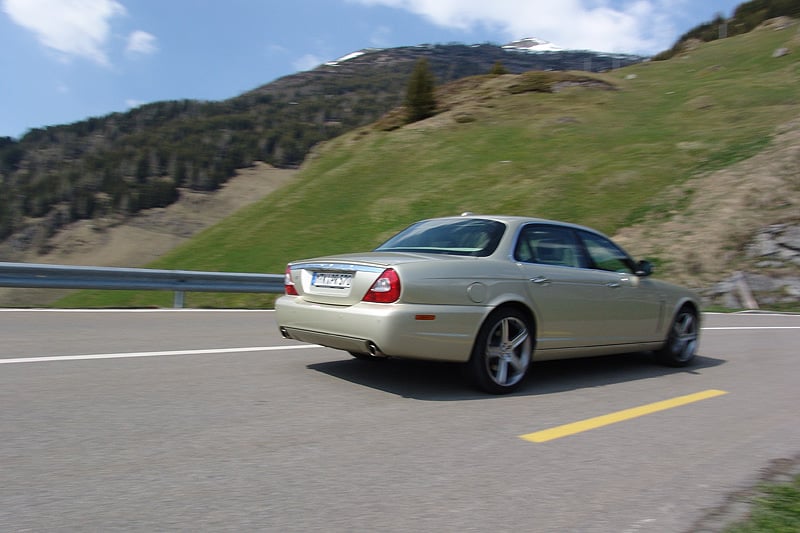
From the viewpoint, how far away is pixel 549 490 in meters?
3.51

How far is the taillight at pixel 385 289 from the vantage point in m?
5.15

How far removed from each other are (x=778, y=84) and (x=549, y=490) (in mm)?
43501

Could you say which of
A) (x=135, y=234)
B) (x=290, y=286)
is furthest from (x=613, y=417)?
(x=135, y=234)

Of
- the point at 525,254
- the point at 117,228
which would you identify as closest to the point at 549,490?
the point at 525,254

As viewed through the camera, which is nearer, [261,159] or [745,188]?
[745,188]

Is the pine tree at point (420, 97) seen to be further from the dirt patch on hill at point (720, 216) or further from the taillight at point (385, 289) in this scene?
the taillight at point (385, 289)

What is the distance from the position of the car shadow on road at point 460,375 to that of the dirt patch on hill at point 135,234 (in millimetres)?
89358

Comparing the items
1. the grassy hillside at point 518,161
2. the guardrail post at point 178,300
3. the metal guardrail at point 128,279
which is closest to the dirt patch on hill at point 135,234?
the grassy hillside at point 518,161

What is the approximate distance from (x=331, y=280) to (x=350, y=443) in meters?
1.83

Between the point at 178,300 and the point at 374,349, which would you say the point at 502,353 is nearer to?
the point at 374,349

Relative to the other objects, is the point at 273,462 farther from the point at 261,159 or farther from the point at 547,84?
the point at 261,159

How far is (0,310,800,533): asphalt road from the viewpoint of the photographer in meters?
3.08

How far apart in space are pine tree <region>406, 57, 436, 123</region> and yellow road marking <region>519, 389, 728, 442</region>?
42468 mm

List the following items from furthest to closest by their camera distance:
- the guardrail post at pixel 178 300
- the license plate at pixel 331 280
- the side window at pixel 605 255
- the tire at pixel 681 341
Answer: the guardrail post at pixel 178 300
the tire at pixel 681 341
the side window at pixel 605 255
the license plate at pixel 331 280
